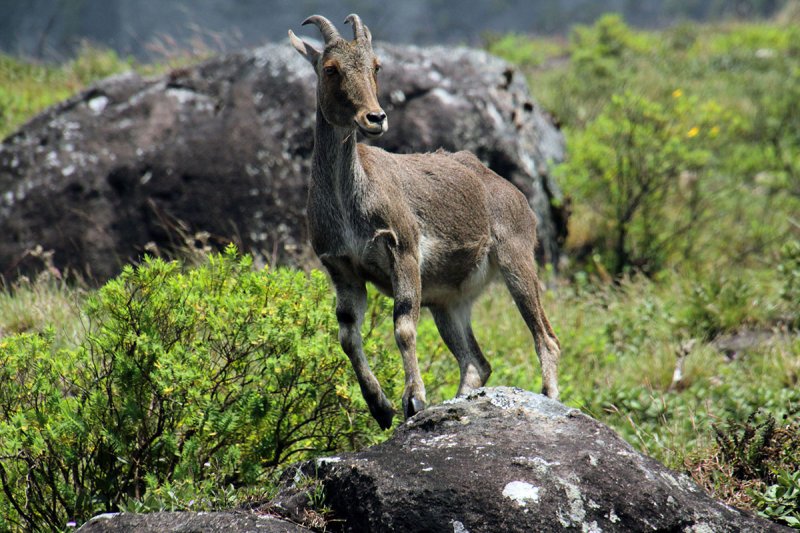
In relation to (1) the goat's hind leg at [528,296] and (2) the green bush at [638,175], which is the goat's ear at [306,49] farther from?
(2) the green bush at [638,175]

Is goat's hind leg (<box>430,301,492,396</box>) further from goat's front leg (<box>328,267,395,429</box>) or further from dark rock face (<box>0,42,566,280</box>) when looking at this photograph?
dark rock face (<box>0,42,566,280</box>)

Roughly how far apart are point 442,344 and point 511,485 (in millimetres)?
2881

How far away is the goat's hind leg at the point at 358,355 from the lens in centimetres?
412

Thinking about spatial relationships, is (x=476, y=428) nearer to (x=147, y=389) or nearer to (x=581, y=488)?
(x=581, y=488)

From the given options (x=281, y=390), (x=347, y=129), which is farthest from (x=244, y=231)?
(x=347, y=129)

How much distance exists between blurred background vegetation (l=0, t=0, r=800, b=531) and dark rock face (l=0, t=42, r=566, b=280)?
82 centimetres

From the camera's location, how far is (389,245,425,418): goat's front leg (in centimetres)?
402

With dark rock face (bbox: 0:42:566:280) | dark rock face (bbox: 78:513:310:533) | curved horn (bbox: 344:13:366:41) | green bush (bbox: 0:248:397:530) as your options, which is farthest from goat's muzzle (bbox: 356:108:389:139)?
dark rock face (bbox: 0:42:566:280)

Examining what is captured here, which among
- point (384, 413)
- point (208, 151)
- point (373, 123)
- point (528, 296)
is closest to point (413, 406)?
point (384, 413)

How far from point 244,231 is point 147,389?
191 inches

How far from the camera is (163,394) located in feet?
14.2

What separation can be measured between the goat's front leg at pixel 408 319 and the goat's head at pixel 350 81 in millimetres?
810

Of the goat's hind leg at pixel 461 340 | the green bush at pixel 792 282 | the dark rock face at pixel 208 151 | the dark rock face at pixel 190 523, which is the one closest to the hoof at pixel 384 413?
the dark rock face at pixel 190 523

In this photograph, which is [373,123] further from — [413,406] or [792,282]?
[792,282]
